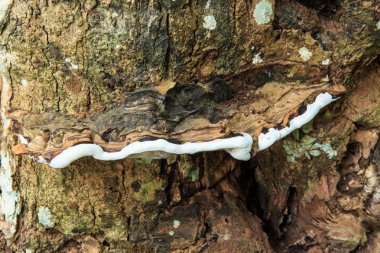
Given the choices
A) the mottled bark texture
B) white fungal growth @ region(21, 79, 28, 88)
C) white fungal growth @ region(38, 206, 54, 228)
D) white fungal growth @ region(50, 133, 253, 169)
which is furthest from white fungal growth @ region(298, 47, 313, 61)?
white fungal growth @ region(38, 206, 54, 228)

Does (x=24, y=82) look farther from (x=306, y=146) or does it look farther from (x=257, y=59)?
(x=306, y=146)

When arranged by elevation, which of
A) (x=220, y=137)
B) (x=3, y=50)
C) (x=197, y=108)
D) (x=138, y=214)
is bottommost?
(x=138, y=214)

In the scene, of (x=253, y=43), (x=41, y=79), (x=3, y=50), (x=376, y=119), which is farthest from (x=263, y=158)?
(x=3, y=50)

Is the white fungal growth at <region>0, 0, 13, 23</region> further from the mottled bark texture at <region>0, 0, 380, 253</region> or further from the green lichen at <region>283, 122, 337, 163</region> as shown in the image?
the green lichen at <region>283, 122, 337, 163</region>

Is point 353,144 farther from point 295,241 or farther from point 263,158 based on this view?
point 295,241

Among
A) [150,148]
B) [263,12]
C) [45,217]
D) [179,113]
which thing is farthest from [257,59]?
[45,217]

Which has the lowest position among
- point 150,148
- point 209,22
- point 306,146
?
point 150,148
